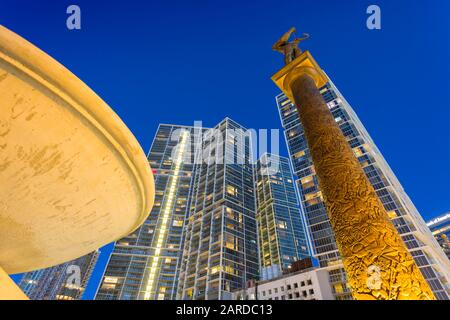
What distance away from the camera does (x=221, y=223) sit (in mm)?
49156

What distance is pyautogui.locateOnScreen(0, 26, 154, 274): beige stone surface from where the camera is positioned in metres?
1.90

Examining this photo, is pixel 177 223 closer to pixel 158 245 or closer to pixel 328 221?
pixel 158 245

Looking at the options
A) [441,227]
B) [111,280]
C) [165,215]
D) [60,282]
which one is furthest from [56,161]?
[441,227]

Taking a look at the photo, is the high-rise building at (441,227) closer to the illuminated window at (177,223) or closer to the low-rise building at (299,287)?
Answer: the low-rise building at (299,287)

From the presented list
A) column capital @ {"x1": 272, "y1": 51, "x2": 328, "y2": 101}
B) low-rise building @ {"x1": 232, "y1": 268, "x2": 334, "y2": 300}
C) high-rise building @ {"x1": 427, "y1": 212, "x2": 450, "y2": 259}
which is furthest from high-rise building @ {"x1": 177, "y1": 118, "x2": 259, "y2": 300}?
high-rise building @ {"x1": 427, "y1": 212, "x2": 450, "y2": 259}

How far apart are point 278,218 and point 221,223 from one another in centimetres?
1567

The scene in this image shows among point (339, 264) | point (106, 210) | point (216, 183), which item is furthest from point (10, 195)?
point (216, 183)

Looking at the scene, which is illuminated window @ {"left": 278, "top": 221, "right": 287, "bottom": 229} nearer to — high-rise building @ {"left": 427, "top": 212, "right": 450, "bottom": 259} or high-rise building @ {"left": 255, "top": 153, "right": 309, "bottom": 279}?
high-rise building @ {"left": 255, "top": 153, "right": 309, "bottom": 279}

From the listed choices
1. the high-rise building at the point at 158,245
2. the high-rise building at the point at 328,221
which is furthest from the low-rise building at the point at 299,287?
the high-rise building at the point at 158,245

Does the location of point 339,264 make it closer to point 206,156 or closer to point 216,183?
point 216,183
